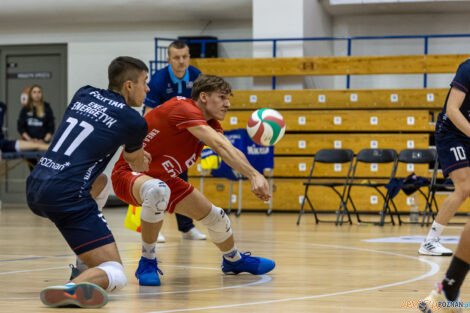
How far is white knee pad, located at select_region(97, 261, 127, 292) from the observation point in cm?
338

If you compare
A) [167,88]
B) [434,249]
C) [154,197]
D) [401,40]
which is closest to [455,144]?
[434,249]

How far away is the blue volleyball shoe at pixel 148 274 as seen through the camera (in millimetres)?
4074

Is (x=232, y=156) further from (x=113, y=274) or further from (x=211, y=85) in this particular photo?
(x=113, y=274)

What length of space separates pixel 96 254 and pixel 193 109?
119 cm

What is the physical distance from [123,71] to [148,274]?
4.02 feet

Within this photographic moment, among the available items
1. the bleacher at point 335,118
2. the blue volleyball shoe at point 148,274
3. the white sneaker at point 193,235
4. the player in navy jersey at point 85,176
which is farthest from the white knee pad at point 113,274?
the bleacher at point 335,118

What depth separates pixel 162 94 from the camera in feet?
22.8


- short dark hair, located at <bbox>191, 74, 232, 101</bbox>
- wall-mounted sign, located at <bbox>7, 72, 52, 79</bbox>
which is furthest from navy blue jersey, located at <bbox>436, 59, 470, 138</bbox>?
wall-mounted sign, located at <bbox>7, 72, 52, 79</bbox>

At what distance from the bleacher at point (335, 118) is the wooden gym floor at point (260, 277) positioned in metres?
3.92

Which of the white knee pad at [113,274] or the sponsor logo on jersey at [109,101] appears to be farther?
the sponsor logo on jersey at [109,101]

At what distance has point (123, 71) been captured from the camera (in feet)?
12.2

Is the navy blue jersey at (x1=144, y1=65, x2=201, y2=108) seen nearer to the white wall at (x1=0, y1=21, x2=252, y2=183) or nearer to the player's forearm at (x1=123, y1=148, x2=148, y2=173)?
the player's forearm at (x1=123, y1=148, x2=148, y2=173)

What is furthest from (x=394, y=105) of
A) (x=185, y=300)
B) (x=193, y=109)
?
(x=185, y=300)

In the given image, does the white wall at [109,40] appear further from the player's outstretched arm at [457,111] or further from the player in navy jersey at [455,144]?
the player's outstretched arm at [457,111]
